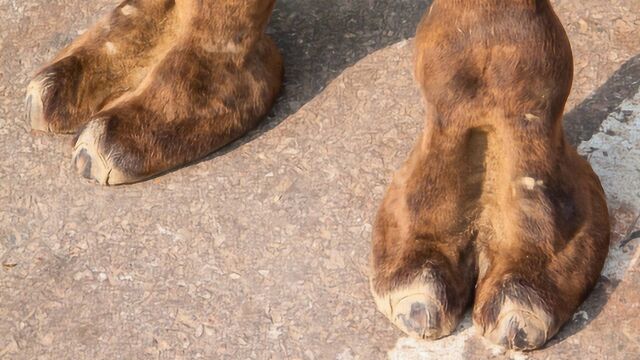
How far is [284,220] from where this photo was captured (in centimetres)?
242

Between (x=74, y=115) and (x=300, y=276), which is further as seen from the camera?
(x=74, y=115)

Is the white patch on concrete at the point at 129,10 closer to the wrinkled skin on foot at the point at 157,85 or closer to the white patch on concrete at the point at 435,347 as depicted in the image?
the wrinkled skin on foot at the point at 157,85

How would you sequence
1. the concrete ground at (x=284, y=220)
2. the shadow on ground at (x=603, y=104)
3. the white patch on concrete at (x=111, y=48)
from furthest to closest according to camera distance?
the white patch on concrete at (x=111, y=48) < the shadow on ground at (x=603, y=104) < the concrete ground at (x=284, y=220)

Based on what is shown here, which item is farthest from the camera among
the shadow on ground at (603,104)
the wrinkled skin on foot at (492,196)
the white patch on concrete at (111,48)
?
the white patch on concrete at (111,48)

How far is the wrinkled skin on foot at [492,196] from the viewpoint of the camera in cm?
204

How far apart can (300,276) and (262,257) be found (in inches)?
4.0

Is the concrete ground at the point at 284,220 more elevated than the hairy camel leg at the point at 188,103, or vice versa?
the hairy camel leg at the point at 188,103

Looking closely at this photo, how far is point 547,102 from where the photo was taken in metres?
2.07

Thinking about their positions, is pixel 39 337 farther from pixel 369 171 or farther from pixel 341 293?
pixel 369 171

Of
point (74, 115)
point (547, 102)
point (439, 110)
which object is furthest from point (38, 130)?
point (547, 102)

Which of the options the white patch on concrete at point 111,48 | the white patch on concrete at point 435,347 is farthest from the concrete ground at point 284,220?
the white patch on concrete at point 111,48

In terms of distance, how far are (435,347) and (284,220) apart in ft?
1.58

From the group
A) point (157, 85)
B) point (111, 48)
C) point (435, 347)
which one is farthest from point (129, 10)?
point (435, 347)

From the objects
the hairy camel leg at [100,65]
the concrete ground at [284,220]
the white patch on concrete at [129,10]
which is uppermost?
the white patch on concrete at [129,10]
